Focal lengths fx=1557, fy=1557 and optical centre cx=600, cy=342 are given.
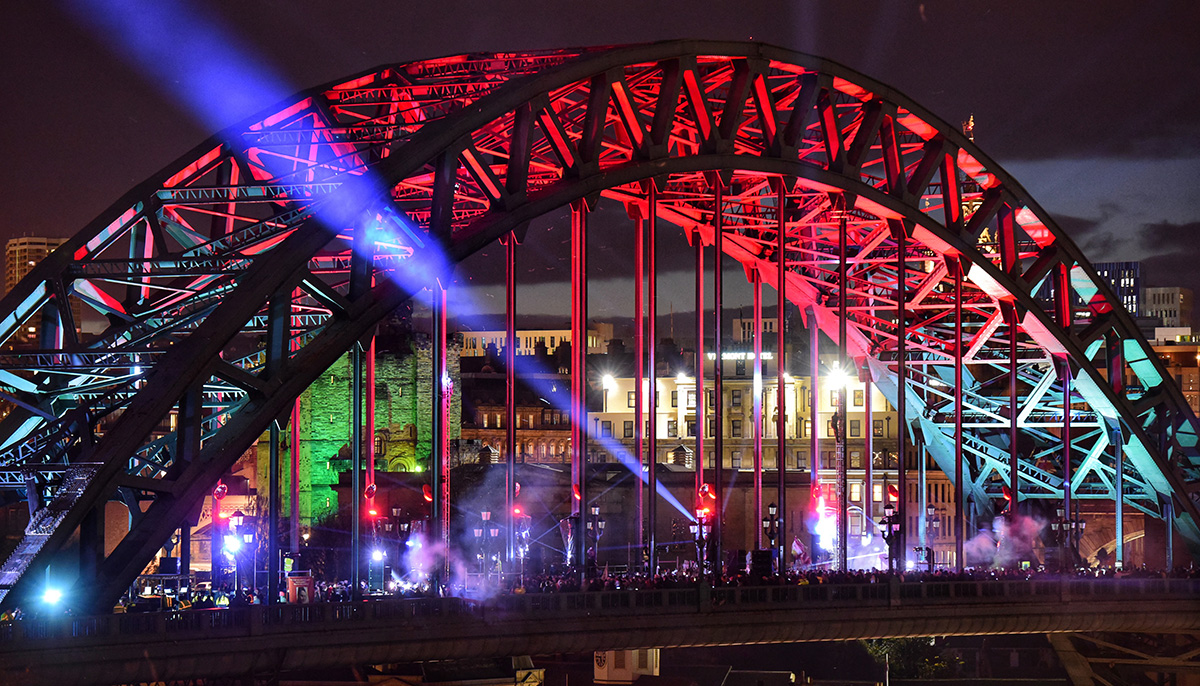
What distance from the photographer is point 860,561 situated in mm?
95125

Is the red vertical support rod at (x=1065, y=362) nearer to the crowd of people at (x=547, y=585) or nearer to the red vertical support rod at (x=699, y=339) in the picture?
the crowd of people at (x=547, y=585)

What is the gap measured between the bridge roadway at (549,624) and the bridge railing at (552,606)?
0.13ft

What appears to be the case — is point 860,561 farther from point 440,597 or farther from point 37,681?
point 37,681

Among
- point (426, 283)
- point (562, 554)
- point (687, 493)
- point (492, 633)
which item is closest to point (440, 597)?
point (492, 633)

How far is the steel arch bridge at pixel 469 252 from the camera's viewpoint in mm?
40281

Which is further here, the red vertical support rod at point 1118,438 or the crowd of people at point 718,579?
the red vertical support rod at point 1118,438

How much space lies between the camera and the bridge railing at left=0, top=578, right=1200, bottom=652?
37.3m

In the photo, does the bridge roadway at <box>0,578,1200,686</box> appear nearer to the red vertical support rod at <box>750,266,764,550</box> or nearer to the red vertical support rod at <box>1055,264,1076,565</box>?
the red vertical support rod at <box>750,266,764,550</box>

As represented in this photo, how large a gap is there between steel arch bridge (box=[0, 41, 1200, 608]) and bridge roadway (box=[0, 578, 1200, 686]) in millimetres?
1736

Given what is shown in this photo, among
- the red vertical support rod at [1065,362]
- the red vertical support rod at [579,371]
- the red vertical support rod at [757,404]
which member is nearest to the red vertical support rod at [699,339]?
the red vertical support rod at [757,404]

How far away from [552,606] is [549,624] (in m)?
0.57

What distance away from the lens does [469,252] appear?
46.6 meters

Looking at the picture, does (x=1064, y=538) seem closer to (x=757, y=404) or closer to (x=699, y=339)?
(x=757, y=404)

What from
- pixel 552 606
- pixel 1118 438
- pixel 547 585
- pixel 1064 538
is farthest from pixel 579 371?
pixel 1118 438
